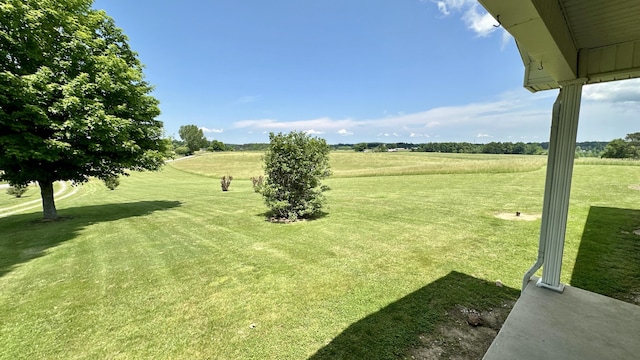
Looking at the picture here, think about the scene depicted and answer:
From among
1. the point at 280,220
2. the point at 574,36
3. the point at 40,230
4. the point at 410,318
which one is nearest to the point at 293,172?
the point at 280,220

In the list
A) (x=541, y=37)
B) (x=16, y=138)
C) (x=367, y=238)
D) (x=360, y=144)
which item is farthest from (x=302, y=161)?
(x=360, y=144)

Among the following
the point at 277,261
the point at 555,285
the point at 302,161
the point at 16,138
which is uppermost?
the point at 16,138

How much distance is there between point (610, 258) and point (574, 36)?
13.5 feet

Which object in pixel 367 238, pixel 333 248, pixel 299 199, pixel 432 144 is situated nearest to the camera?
pixel 333 248

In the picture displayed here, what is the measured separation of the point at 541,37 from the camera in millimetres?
1926

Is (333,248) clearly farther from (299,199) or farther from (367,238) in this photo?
(299,199)

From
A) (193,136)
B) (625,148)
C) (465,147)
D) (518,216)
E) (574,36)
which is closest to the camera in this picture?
(574,36)

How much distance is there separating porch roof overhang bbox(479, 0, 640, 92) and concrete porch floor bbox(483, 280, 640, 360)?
2.56 meters

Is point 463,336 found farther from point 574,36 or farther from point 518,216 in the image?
point 518,216

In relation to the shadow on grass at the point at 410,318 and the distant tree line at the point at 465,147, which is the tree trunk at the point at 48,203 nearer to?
the shadow on grass at the point at 410,318

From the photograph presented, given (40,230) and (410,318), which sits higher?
(410,318)

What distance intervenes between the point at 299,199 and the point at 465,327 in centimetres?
600

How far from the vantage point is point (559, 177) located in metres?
3.20

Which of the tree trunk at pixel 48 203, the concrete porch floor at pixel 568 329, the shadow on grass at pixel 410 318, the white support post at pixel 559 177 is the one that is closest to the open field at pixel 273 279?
the shadow on grass at pixel 410 318
